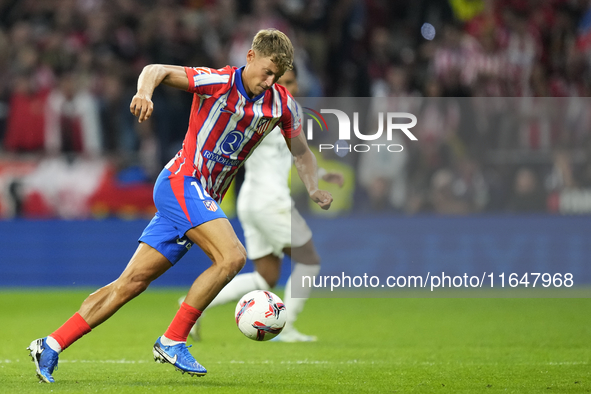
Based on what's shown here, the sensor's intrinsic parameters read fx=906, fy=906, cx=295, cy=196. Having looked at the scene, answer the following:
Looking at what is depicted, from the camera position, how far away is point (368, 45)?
652 inches

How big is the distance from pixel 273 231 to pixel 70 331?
3138 millimetres

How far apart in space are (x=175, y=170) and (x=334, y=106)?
29.0 ft

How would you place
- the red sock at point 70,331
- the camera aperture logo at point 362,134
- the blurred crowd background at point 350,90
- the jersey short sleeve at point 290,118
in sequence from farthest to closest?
the blurred crowd background at point 350,90
the camera aperture logo at point 362,134
the jersey short sleeve at point 290,118
the red sock at point 70,331

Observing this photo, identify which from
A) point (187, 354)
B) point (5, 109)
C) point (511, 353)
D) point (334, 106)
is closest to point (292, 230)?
point (511, 353)

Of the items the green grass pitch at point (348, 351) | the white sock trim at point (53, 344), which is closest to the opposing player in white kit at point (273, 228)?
the green grass pitch at point (348, 351)

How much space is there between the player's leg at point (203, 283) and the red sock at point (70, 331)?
1.61ft

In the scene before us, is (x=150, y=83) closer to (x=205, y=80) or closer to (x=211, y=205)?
(x=205, y=80)

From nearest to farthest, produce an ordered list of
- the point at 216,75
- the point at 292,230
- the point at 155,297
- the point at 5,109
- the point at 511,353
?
the point at 216,75, the point at 511,353, the point at 292,230, the point at 155,297, the point at 5,109

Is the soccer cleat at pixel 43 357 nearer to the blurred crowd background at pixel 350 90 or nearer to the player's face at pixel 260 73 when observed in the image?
the player's face at pixel 260 73

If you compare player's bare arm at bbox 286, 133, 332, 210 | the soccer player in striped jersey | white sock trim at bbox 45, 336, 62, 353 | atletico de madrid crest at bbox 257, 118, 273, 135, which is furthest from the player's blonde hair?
white sock trim at bbox 45, 336, 62, 353

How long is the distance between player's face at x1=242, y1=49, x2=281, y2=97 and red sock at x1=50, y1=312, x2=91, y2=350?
1.84 metres

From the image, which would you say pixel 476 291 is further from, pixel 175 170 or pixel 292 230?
pixel 175 170

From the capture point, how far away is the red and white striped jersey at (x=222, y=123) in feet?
19.0

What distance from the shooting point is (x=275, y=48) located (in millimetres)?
5645
